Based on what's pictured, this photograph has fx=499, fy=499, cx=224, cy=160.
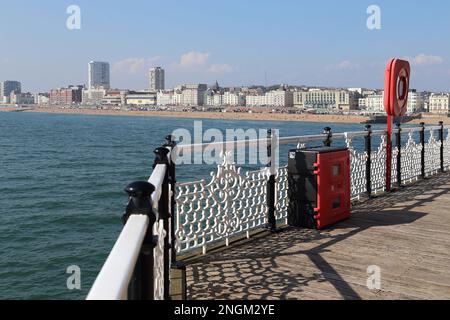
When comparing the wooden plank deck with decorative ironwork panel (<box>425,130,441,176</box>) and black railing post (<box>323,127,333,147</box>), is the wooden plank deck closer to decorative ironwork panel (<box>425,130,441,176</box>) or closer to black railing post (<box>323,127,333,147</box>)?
black railing post (<box>323,127,333,147</box>)

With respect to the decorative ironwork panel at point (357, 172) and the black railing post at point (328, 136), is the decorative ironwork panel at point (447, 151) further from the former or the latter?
the black railing post at point (328, 136)

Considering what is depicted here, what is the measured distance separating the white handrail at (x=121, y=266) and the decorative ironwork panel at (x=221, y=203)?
3.18 m

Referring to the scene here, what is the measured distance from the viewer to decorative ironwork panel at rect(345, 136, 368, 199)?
8.12m

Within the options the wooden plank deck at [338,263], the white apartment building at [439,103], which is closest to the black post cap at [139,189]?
the wooden plank deck at [338,263]

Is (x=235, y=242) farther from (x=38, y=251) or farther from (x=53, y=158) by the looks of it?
(x=53, y=158)

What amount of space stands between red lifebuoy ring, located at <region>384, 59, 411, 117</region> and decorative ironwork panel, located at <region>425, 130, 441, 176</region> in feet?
9.78

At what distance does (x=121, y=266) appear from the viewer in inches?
57.9

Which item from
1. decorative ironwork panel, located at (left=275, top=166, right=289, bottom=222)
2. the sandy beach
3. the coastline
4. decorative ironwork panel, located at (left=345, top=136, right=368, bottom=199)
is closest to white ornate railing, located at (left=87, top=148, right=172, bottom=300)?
decorative ironwork panel, located at (left=275, top=166, right=289, bottom=222)

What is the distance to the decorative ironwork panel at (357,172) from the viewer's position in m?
8.12

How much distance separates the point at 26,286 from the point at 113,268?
968 centimetres

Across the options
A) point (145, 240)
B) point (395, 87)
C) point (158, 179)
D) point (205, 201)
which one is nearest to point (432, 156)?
point (395, 87)

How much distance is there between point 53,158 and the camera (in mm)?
33344

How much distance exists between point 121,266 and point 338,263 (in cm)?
Result: 364
